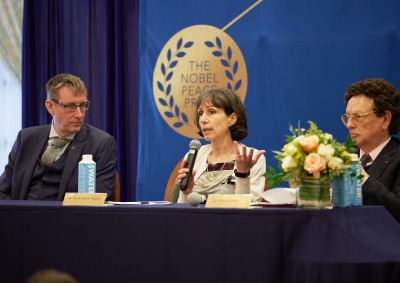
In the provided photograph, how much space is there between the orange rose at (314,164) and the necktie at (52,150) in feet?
6.55

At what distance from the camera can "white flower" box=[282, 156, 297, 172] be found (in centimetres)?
260

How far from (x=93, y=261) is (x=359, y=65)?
274 cm

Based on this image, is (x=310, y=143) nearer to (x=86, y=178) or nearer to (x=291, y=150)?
(x=291, y=150)

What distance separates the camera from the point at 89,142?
4.16 metres

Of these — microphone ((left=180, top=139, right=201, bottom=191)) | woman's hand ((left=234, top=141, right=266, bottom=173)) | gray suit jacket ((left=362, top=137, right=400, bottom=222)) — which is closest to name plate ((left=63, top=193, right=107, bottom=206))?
microphone ((left=180, top=139, right=201, bottom=191))

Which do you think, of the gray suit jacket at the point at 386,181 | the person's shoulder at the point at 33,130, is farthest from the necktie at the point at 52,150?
the gray suit jacket at the point at 386,181

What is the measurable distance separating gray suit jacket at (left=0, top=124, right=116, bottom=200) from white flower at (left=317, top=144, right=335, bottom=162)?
1727 millimetres

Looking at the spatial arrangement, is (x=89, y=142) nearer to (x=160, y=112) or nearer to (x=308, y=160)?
(x=160, y=112)

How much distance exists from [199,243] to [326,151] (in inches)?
24.0

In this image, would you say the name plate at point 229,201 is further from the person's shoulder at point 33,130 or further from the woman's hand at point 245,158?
the person's shoulder at point 33,130

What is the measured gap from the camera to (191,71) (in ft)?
16.7

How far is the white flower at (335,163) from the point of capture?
8.49 ft

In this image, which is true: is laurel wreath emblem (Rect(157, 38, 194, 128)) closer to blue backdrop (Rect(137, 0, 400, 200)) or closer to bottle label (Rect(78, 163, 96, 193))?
blue backdrop (Rect(137, 0, 400, 200))

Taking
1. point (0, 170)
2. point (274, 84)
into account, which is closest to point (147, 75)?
point (274, 84)
